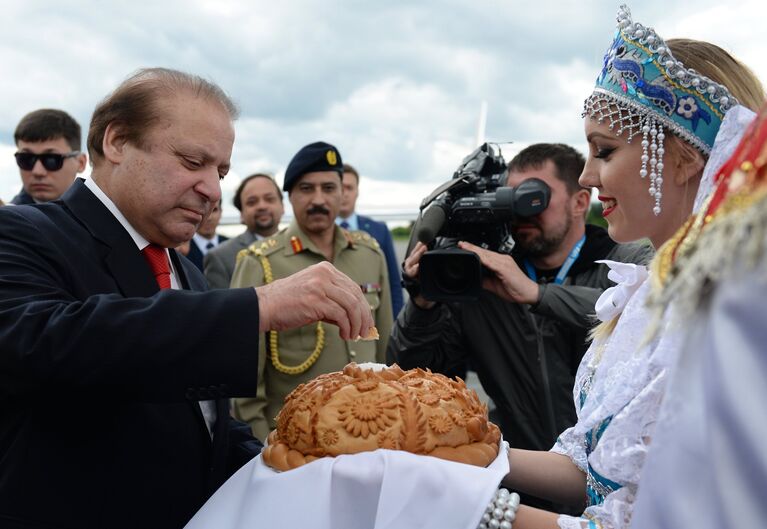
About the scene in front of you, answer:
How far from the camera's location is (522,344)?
3.14 m

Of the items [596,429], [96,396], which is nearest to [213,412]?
[96,396]

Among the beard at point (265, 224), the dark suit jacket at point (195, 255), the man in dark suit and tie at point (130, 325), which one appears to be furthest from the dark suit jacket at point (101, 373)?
the beard at point (265, 224)

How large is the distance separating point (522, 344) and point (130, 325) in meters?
1.97

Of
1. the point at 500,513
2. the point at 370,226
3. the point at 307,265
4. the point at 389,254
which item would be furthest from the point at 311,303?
the point at 370,226

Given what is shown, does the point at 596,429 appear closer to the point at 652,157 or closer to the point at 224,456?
the point at 652,157

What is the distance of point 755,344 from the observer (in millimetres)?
757

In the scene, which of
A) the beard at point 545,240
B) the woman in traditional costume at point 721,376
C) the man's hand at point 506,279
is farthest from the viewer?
the beard at point 545,240

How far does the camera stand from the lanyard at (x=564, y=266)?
10.5 ft

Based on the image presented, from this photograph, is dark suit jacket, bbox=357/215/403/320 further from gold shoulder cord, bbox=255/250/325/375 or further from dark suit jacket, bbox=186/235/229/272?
dark suit jacket, bbox=186/235/229/272

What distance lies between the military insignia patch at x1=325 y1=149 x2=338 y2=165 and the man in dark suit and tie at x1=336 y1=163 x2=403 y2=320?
84 centimetres

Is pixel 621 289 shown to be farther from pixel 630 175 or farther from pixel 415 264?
pixel 415 264

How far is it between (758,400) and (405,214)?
43.7ft

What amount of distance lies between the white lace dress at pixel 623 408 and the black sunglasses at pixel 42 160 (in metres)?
3.92

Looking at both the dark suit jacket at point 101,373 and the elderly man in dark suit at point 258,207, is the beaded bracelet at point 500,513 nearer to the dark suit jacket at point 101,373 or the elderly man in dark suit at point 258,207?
the dark suit jacket at point 101,373
